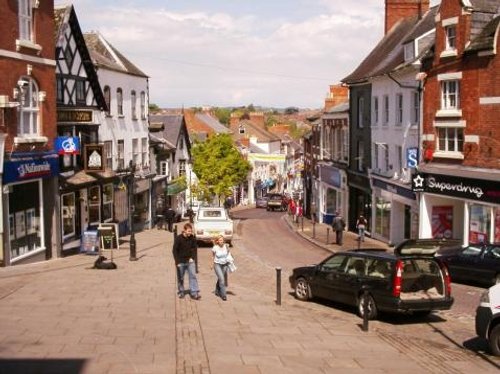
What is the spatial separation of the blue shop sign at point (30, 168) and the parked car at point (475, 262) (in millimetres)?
13942

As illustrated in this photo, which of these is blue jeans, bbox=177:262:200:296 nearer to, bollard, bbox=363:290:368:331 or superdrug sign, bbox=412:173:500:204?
bollard, bbox=363:290:368:331

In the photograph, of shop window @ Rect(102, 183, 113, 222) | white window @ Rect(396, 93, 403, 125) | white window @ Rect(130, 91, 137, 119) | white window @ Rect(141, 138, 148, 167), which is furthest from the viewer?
white window @ Rect(141, 138, 148, 167)

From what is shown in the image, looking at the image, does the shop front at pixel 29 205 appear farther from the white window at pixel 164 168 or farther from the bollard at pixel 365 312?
the white window at pixel 164 168

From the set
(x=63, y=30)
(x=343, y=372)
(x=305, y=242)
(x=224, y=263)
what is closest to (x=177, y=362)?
(x=343, y=372)

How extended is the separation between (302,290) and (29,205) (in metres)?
10.8

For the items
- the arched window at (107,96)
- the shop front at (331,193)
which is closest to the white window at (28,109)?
the arched window at (107,96)

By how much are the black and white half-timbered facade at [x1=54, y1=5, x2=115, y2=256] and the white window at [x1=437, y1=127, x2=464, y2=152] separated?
14.7 metres

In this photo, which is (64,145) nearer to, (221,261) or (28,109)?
(28,109)

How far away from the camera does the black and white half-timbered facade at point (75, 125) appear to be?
94.8ft

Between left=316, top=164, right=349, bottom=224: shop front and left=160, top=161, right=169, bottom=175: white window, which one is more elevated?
left=160, top=161, right=169, bottom=175: white window

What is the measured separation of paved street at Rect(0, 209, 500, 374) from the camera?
11359 mm

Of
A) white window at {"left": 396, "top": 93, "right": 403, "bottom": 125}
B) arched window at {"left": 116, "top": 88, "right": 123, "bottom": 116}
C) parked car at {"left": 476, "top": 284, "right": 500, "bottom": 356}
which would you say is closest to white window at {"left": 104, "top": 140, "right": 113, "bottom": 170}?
arched window at {"left": 116, "top": 88, "right": 123, "bottom": 116}

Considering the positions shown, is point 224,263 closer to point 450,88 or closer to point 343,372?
point 343,372

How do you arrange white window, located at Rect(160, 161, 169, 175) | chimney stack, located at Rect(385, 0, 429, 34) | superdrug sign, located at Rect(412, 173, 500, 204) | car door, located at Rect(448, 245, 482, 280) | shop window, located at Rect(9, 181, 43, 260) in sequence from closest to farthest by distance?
car door, located at Rect(448, 245, 482, 280) < shop window, located at Rect(9, 181, 43, 260) < superdrug sign, located at Rect(412, 173, 500, 204) < chimney stack, located at Rect(385, 0, 429, 34) < white window, located at Rect(160, 161, 169, 175)
